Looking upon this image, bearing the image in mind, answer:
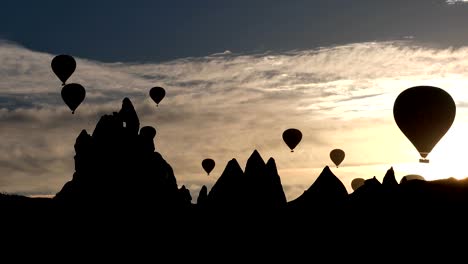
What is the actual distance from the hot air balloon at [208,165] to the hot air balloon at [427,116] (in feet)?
152

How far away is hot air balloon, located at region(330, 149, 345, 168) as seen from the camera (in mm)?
111750

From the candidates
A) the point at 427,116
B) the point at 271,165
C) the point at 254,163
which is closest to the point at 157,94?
the point at 254,163

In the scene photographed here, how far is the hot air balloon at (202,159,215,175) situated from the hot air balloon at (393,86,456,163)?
152 feet

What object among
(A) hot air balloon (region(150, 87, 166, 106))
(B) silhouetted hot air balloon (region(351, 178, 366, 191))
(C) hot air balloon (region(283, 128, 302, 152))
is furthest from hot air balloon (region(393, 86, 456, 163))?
(B) silhouetted hot air balloon (region(351, 178, 366, 191))

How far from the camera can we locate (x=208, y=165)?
117m

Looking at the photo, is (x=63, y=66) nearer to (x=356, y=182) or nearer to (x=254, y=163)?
(x=254, y=163)

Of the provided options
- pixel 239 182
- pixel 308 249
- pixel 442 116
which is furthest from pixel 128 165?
pixel 442 116

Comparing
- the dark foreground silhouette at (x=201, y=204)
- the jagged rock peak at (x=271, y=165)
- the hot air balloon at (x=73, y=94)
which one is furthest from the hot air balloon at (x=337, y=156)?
the hot air balloon at (x=73, y=94)

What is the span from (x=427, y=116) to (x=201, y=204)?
98.6 ft

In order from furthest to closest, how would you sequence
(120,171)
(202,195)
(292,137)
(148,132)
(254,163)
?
(148,132) → (120,171) → (292,137) → (202,195) → (254,163)

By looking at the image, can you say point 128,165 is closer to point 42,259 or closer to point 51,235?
point 51,235

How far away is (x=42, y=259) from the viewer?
82.7m

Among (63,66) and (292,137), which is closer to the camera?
(63,66)

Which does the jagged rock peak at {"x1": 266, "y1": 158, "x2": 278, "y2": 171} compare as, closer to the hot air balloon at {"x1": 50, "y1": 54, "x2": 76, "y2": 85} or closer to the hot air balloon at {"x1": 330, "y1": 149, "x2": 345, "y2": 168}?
the hot air balloon at {"x1": 50, "y1": 54, "x2": 76, "y2": 85}
